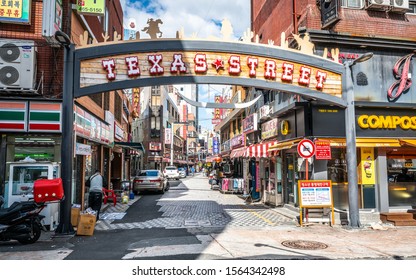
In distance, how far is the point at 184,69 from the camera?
1111cm

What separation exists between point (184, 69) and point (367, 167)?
7894mm

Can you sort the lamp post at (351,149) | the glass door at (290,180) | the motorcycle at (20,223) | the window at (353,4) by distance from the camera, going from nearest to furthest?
the motorcycle at (20,223), the lamp post at (351,149), the window at (353,4), the glass door at (290,180)

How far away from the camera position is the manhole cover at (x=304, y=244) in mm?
8346

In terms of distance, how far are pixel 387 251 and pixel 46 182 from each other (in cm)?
876

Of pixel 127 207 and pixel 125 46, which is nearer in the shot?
pixel 125 46

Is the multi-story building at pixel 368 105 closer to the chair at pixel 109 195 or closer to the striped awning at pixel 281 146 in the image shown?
the striped awning at pixel 281 146

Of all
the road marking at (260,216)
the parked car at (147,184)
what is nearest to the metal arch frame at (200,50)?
the road marking at (260,216)

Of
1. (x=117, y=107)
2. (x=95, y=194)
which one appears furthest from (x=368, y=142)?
(x=117, y=107)

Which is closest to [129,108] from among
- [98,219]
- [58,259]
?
[98,219]

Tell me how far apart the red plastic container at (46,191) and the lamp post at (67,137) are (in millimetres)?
702

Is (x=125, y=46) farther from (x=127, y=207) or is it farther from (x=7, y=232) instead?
(x=127, y=207)

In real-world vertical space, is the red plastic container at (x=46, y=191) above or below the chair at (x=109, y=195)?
above

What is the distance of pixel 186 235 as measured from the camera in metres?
9.66

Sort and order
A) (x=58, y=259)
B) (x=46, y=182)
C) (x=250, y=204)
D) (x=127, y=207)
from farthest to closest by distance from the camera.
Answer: (x=250, y=204), (x=127, y=207), (x=46, y=182), (x=58, y=259)
